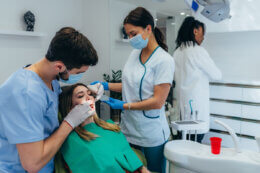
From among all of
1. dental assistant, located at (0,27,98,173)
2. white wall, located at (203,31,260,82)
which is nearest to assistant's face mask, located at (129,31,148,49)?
dental assistant, located at (0,27,98,173)

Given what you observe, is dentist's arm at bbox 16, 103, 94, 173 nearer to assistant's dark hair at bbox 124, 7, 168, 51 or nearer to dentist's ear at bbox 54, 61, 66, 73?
dentist's ear at bbox 54, 61, 66, 73

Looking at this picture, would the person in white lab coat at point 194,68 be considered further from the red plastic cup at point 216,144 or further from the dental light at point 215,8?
the red plastic cup at point 216,144

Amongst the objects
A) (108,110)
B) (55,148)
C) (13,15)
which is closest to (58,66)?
(55,148)

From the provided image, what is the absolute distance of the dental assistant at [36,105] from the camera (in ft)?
3.05

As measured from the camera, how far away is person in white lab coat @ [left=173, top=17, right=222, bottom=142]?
8.36ft

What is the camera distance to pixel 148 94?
60.8 inches

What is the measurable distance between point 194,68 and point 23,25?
218 centimetres

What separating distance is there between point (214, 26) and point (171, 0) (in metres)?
0.72

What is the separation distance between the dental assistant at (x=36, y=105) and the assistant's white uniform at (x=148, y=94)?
55 cm

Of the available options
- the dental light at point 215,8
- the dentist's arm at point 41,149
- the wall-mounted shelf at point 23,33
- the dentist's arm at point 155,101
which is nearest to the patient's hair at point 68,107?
the dentist's arm at point 41,149

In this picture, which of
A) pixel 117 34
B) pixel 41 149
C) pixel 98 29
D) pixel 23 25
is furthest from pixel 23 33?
pixel 41 149

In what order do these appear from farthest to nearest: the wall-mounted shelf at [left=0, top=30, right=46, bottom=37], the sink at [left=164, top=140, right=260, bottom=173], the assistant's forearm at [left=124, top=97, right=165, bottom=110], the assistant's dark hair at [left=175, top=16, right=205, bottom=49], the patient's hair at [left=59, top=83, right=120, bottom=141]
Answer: the wall-mounted shelf at [left=0, top=30, right=46, bottom=37] < the assistant's dark hair at [left=175, top=16, right=205, bottom=49] < the assistant's forearm at [left=124, top=97, right=165, bottom=110] < the patient's hair at [left=59, top=83, right=120, bottom=141] < the sink at [left=164, top=140, right=260, bottom=173]

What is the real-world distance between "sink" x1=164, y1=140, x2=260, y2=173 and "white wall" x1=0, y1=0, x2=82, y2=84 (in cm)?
235

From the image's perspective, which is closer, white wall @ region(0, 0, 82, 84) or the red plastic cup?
the red plastic cup
